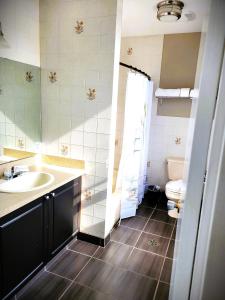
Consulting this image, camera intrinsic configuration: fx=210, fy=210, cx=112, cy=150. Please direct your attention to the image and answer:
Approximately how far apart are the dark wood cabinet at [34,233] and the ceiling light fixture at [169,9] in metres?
2.03

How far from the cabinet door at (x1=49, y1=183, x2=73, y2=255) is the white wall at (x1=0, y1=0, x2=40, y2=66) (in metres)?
1.30

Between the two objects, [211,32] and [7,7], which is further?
[7,7]

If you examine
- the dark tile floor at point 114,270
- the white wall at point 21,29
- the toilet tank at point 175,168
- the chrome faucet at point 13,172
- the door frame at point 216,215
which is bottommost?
the dark tile floor at point 114,270

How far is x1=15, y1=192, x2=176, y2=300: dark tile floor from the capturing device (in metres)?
1.71

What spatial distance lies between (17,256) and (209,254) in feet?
4.80

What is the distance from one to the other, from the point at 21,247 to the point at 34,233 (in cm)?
14

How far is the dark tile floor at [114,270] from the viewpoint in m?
1.71

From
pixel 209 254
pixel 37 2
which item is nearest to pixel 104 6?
pixel 37 2

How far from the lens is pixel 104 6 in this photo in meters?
1.84

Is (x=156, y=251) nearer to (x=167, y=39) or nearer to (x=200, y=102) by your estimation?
(x=200, y=102)

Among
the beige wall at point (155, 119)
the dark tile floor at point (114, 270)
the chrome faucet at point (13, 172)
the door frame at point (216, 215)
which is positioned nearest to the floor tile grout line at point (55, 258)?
the dark tile floor at point (114, 270)

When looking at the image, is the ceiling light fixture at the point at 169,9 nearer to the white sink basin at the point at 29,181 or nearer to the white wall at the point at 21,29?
the white wall at the point at 21,29

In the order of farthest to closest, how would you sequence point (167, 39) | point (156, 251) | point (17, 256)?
point (167, 39), point (156, 251), point (17, 256)

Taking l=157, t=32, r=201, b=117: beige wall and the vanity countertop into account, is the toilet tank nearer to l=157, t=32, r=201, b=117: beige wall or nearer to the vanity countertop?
l=157, t=32, r=201, b=117: beige wall
